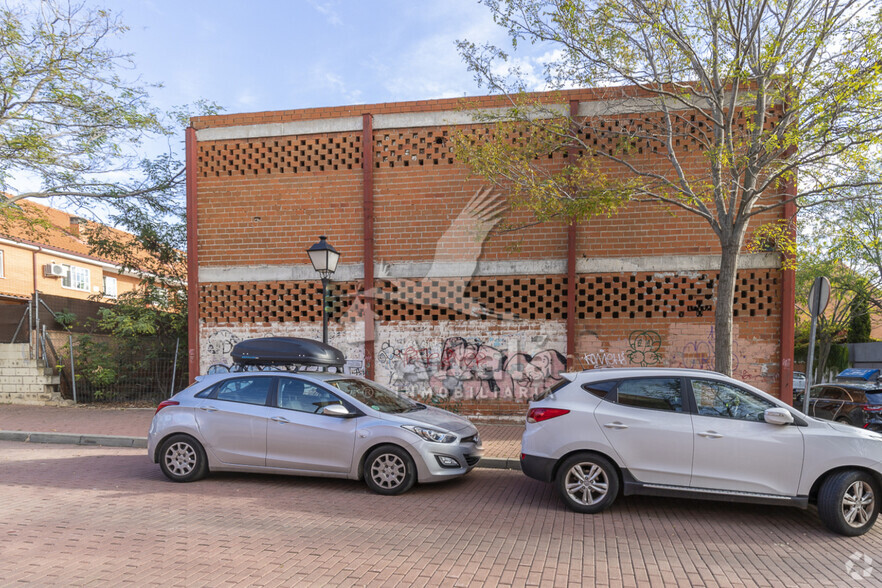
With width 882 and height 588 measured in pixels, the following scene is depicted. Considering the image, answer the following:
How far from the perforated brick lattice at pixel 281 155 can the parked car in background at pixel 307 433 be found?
6218mm

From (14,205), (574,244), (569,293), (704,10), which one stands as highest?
(704,10)

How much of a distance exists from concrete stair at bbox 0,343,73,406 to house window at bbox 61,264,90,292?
12667mm

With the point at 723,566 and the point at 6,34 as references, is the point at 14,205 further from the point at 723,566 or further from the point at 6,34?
the point at 723,566

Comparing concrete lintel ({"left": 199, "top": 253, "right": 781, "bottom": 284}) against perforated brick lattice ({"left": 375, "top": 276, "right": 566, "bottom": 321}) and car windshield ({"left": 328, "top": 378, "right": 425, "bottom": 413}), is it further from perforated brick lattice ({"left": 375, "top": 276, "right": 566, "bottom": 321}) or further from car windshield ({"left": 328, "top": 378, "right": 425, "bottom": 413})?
car windshield ({"left": 328, "top": 378, "right": 425, "bottom": 413})

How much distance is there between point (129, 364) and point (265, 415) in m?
10.0

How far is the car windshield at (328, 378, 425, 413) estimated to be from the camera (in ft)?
22.9

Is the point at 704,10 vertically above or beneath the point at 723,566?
above

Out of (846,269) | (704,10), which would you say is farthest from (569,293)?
(846,269)

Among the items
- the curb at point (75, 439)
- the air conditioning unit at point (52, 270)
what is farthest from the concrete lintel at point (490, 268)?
the air conditioning unit at point (52, 270)

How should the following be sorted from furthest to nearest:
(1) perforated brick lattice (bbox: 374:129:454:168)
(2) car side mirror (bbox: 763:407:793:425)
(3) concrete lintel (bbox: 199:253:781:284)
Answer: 1. (1) perforated brick lattice (bbox: 374:129:454:168)
2. (3) concrete lintel (bbox: 199:253:781:284)
3. (2) car side mirror (bbox: 763:407:793:425)

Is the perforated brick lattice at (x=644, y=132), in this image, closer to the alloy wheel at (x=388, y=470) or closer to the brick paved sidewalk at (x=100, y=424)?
the brick paved sidewalk at (x=100, y=424)

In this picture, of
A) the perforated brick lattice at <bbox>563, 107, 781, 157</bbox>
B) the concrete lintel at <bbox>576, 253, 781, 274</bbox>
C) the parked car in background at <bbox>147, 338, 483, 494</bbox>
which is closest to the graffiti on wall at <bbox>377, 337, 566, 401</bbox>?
the concrete lintel at <bbox>576, 253, 781, 274</bbox>

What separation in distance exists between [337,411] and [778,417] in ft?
15.3

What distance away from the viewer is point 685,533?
5246 mm
